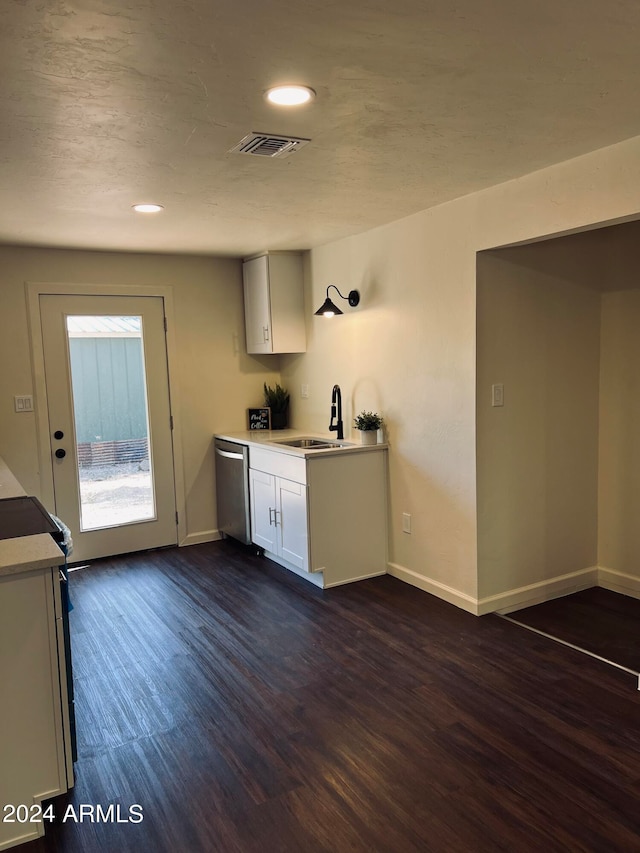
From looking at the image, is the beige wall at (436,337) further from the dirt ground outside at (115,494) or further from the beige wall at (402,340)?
the dirt ground outside at (115,494)

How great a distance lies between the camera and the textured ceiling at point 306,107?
1.58 meters

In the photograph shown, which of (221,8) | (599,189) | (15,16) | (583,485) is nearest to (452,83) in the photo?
(221,8)

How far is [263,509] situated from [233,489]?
1.60 ft

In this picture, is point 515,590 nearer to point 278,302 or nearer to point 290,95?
point 278,302

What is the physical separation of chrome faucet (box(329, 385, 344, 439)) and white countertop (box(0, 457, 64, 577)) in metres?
2.51

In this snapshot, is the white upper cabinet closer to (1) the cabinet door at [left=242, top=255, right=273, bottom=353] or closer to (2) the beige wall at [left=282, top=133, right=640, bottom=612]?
(1) the cabinet door at [left=242, top=255, right=273, bottom=353]

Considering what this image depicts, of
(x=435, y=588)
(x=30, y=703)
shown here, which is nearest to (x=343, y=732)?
(x=30, y=703)

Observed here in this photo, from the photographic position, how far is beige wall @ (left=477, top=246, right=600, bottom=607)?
11.3 ft

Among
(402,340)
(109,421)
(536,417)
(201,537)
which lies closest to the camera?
(536,417)

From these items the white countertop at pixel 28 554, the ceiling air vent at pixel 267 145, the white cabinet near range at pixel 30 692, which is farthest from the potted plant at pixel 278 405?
the white cabinet near range at pixel 30 692

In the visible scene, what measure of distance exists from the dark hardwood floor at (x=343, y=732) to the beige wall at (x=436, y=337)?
1.24 ft

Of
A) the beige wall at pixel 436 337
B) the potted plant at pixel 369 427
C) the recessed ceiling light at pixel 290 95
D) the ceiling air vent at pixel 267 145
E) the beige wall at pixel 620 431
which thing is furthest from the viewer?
the potted plant at pixel 369 427

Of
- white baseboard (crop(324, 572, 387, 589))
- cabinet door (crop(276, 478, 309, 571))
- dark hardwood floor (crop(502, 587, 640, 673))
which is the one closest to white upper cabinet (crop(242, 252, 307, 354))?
cabinet door (crop(276, 478, 309, 571))

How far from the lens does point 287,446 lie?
14.3 feet
